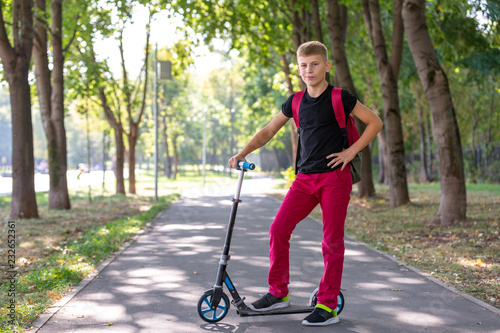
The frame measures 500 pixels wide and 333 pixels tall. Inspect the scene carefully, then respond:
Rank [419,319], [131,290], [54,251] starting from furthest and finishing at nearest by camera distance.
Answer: [54,251] < [131,290] < [419,319]

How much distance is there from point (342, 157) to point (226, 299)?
4.72 feet

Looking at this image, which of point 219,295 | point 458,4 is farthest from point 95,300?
point 458,4

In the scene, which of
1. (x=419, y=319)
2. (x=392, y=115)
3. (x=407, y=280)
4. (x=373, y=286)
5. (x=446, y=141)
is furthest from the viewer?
(x=392, y=115)

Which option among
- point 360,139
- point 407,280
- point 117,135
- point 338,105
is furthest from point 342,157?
point 117,135

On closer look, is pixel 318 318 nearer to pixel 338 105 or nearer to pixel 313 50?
pixel 338 105

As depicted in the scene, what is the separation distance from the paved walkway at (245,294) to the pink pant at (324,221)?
34 centimetres

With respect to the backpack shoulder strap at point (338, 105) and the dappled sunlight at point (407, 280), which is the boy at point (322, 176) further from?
the dappled sunlight at point (407, 280)

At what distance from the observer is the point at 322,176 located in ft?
16.1

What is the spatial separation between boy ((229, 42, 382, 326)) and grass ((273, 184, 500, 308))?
1.79m

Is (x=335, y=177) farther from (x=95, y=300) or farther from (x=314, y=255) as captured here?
(x=314, y=255)

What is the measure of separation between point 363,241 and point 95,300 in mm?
5696

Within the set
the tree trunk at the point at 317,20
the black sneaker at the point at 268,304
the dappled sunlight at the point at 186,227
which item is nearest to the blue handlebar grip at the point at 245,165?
the black sneaker at the point at 268,304

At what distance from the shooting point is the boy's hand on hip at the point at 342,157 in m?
4.83

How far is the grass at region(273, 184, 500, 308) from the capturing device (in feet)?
22.7
